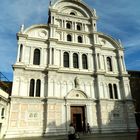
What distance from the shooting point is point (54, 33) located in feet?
74.2

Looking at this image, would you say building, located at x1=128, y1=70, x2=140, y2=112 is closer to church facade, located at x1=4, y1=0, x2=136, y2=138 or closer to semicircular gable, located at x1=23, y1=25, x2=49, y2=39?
church facade, located at x1=4, y1=0, x2=136, y2=138

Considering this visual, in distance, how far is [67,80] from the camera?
20.7 metres

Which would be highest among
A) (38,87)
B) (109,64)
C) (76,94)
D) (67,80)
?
(109,64)

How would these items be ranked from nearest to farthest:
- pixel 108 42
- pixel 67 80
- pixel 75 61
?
1. pixel 67 80
2. pixel 75 61
3. pixel 108 42

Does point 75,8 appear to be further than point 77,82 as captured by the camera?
Yes

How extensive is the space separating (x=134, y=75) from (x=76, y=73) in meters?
15.4

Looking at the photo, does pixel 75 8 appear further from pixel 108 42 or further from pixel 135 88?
pixel 135 88

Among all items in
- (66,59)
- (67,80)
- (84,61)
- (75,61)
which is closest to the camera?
(67,80)

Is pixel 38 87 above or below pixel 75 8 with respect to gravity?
below

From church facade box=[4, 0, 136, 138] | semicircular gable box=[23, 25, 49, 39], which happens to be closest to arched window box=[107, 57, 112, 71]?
church facade box=[4, 0, 136, 138]

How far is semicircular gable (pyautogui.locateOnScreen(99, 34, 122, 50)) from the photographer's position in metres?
25.0

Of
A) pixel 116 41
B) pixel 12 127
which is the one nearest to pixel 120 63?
pixel 116 41

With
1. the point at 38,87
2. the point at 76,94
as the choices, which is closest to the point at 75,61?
the point at 76,94

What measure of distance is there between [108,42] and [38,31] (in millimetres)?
10675
